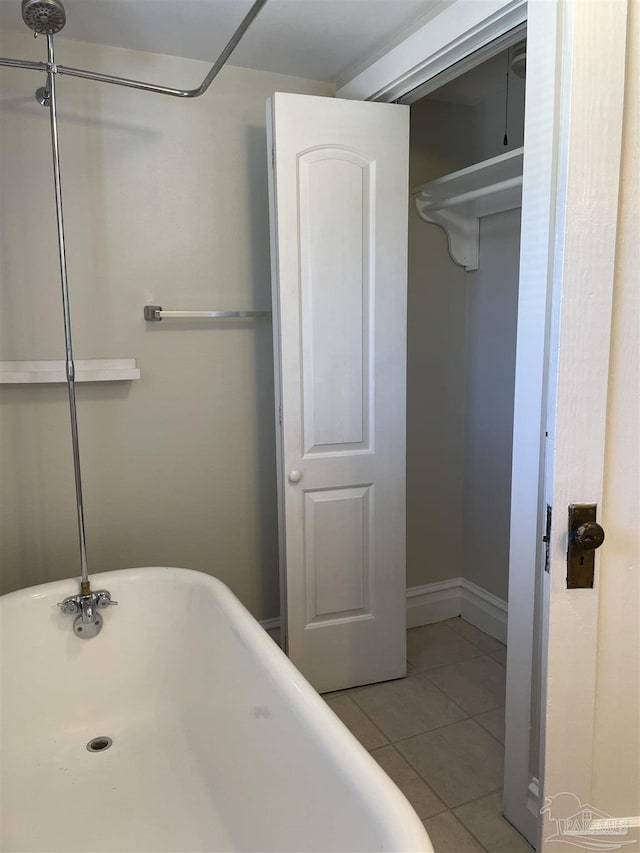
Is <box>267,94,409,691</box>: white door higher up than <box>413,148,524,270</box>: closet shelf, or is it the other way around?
<box>413,148,524,270</box>: closet shelf

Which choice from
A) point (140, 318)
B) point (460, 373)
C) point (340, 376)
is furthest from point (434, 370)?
point (140, 318)

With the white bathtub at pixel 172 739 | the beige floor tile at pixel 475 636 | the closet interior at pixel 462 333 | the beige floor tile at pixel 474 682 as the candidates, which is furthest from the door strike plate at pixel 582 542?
the beige floor tile at pixel 475 636

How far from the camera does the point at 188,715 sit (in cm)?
198

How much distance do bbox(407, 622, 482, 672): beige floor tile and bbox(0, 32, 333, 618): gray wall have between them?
0.73 metres

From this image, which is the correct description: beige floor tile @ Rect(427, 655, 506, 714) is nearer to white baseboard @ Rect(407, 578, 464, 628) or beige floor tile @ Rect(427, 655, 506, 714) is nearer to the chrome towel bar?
white baseboard @ Rect(407, 578, 464, 628)

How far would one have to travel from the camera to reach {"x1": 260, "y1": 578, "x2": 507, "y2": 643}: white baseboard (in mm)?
2861

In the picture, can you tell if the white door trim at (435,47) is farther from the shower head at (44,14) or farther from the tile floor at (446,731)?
the tile floor at (446,731)

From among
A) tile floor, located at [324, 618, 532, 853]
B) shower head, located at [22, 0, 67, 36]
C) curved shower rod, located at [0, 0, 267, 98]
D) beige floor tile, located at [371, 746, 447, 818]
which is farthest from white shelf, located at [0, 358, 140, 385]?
beige floor tile, located at [371, 746, 447, 818]

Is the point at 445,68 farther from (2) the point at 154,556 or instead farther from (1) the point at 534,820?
(1) the point at 534,820

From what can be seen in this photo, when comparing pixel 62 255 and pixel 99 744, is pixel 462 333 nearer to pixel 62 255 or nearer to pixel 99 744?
pixel 62 255

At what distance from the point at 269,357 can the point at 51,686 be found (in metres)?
1.36

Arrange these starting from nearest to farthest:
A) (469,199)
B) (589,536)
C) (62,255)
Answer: (589,536) → (62,255) → (469,199)

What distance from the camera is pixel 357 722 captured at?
7.43 feet

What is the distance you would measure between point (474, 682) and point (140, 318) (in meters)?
1.85
